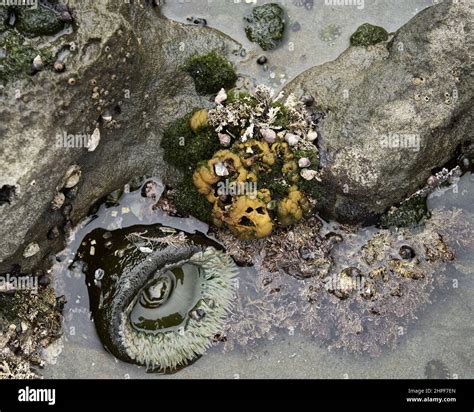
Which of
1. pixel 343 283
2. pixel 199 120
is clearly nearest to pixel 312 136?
pixel 199 120

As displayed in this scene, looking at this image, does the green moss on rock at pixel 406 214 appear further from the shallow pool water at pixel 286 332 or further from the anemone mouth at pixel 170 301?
the anemone mouth at pixel 170 301

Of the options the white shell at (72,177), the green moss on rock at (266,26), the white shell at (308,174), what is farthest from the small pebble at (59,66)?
the white shell at (308,174)

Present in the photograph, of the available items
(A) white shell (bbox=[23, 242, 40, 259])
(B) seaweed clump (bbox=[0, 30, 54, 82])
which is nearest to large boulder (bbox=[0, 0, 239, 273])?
(A) white shell (bbox=[23, 242, 40, 259])

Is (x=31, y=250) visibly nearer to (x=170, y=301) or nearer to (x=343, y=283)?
(x=170, y=301)

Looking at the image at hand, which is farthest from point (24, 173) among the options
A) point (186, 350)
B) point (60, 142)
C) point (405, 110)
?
point (405, 110)

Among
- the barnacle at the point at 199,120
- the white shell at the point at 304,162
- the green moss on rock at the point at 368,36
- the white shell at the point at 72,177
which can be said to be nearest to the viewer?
the white shell at the point at 72,177

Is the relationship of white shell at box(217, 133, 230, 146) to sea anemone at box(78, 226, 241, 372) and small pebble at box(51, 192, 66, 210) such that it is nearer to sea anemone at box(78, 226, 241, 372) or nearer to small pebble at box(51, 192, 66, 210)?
sea anemone at box(78, 226, 241, 372)
